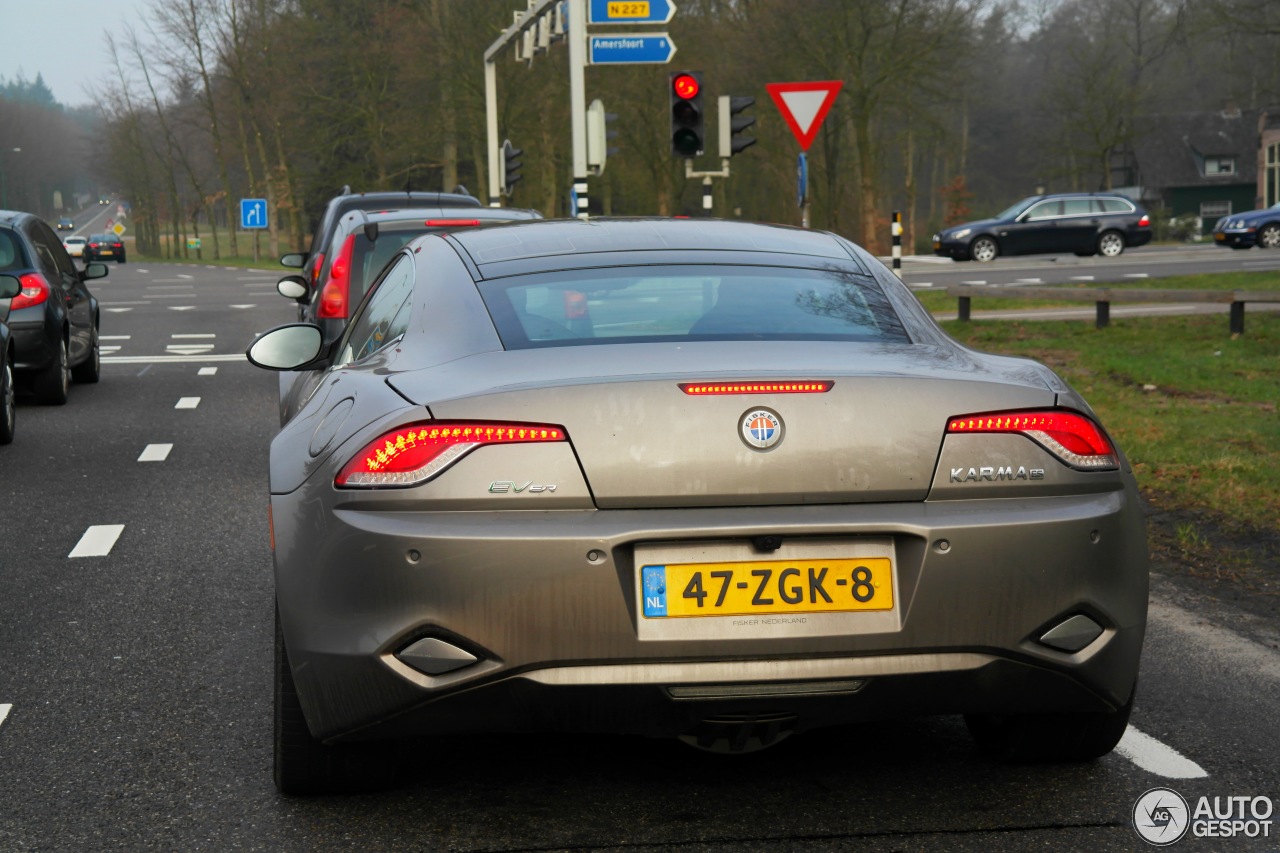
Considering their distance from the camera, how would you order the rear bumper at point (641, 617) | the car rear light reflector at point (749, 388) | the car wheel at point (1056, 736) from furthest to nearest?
the car wheel at point (1056, 736), the car rear light reflector at point (749, 388), the rear bumper at point (641, 617)

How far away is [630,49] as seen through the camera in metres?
21.9

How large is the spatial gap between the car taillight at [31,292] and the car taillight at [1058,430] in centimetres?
1046

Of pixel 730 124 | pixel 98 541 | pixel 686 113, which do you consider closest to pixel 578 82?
pixel 686 113

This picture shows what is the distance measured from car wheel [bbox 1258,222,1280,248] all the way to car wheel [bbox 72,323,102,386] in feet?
106

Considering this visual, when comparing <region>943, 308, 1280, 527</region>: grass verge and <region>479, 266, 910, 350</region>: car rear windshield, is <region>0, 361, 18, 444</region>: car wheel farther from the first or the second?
<region>479, 266, 910, 350</region>: car rear windshield

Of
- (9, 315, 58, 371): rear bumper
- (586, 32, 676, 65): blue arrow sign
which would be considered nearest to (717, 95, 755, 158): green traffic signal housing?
(586, 32, 676, 65): blue arrow sign

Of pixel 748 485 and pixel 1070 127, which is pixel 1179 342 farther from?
pixel 1070 127

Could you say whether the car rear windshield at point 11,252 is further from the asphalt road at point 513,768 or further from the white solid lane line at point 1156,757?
the white solid lane line at point 1156,757

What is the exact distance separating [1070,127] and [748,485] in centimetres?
6954

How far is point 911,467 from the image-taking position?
328 centimetres

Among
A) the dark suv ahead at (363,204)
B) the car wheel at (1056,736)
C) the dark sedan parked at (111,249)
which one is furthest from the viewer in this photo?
the dark sedan parked at (111,249)

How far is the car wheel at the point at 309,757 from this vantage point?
367 centimetres

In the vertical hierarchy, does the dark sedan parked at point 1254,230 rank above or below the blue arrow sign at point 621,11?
below

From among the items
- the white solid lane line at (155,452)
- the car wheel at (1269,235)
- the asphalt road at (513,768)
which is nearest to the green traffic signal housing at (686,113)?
the white solid lane line at (155,452)
